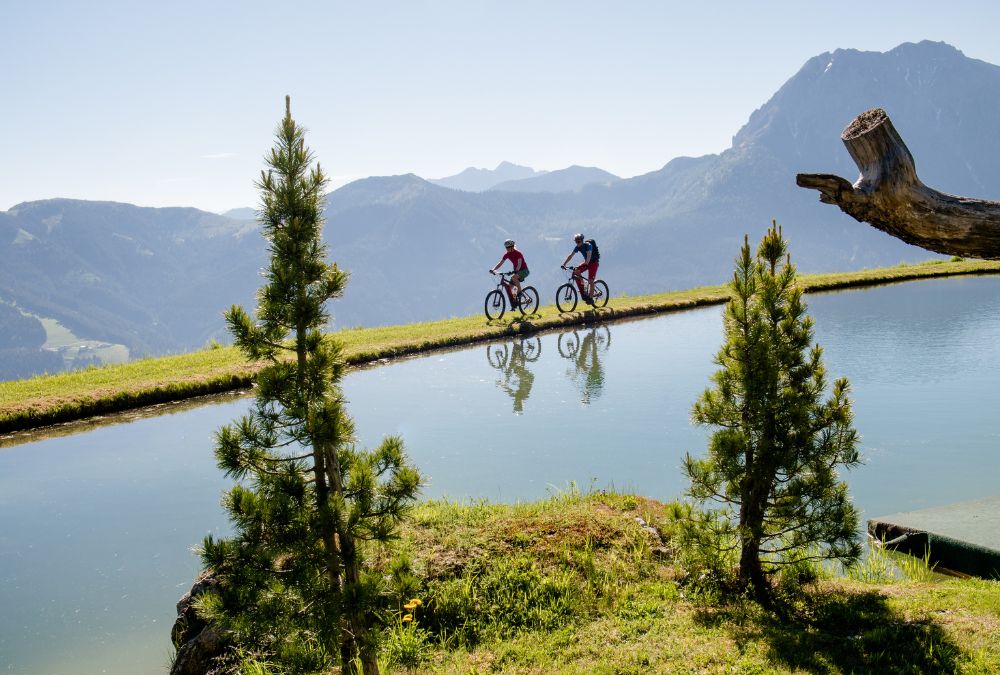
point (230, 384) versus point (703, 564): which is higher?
point (230, 384)

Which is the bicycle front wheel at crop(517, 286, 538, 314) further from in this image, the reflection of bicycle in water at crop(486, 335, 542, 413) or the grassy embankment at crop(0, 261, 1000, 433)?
the reflection of bicycle in water at crop(486, 335, 542, 413)

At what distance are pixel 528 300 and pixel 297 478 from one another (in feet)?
71.8

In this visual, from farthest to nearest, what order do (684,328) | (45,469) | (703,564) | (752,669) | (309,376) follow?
Answer: (684,328) → (45,469) → (703,564) → (752,669) → (309,376)

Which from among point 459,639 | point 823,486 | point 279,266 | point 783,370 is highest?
point 279,266

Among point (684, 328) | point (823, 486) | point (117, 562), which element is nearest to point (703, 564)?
point (823, 486)

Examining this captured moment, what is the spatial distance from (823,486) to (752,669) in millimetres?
1648

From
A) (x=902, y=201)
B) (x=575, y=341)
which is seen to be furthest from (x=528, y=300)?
(x=902, y=201)

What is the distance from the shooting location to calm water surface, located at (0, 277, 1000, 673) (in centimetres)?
724

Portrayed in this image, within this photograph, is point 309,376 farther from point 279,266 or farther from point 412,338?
point 412,338

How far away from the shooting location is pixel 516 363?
1820 centimetres

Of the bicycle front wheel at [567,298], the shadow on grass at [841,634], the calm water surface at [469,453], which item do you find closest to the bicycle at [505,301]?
the bicycle front wheel at [567,298]

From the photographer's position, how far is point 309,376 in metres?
4.35

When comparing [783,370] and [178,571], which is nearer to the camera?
[783,370]

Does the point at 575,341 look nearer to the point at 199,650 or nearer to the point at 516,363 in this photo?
the point at 516,363
